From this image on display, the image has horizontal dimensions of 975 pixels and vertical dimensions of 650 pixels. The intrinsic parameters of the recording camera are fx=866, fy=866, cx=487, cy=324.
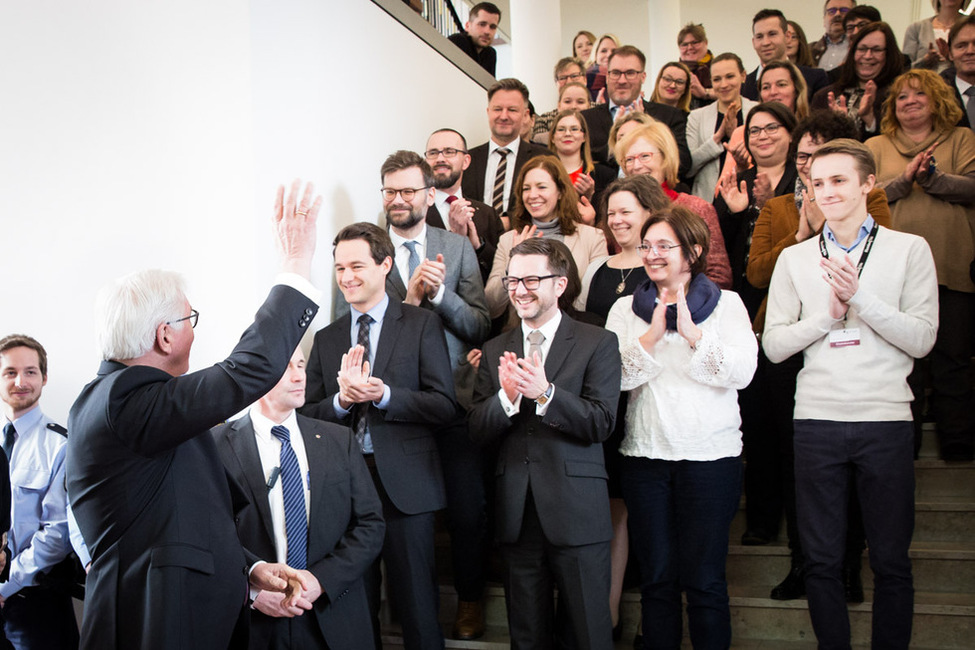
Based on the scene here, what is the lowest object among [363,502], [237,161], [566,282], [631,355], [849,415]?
[363,502]

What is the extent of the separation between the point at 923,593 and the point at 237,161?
10.3ft

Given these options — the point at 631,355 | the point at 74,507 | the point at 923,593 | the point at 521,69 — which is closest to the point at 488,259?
the point at 631,355

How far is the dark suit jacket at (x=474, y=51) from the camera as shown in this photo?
6570 millimetres

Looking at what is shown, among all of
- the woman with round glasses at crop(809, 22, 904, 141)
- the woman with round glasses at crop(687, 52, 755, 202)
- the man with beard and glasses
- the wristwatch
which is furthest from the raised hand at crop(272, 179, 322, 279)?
the woman with round glasses at crop(809, 22, 904, 141)

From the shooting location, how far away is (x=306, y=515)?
269cm

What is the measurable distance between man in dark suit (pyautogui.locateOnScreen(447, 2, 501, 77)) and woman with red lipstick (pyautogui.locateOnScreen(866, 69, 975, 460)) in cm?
345

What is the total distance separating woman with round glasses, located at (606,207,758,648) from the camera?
291cm

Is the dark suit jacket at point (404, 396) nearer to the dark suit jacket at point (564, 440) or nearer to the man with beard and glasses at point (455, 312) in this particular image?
the man with beard and glasses at point (455, 312)

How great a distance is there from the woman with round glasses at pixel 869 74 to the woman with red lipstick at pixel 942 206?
32.8 inches

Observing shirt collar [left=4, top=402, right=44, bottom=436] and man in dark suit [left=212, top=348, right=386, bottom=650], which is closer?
man in dark suit [left=212, top=348, right=386, bottom=650]

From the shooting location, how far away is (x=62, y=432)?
330 centimetres

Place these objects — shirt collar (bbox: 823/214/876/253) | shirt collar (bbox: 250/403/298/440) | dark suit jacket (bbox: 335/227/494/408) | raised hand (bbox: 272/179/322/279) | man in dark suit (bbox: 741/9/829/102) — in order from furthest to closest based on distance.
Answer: man in dark suit (bbox: 741/9/829/102) → dark suit jacket (bbox: 335/227/494/408) → shirt collar (bbox: 823/214/876/253) → shirt collar (bbox: 250/403/298/440) → raised hand (bbox: 272/179/322/279)

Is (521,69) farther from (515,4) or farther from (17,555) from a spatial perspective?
(17,555)

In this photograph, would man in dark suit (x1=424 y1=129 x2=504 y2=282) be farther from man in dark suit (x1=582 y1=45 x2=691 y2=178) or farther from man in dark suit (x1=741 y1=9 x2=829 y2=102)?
man in dark suit (x1=741 y1=9 x2=829 y2=102)
